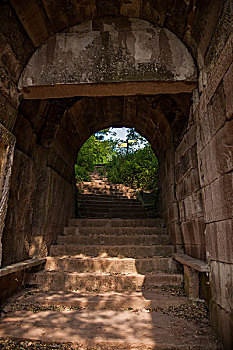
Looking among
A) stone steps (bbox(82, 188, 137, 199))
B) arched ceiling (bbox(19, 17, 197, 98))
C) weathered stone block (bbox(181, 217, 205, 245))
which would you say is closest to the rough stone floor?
weathered stone block (bbox(181, 217, 205, 245))

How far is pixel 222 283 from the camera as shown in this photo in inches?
80.4

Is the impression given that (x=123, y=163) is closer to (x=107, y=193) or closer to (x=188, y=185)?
(x=107, y=193)

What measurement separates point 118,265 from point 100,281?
17.7 inches

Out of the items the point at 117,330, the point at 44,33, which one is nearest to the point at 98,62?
the point at 44,33

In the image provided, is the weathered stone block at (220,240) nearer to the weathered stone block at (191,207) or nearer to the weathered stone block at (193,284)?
the weathered stone block at (191,207)

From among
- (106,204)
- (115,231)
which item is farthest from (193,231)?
(106,204)

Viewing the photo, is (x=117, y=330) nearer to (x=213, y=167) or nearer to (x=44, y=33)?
(x=213, y=167)

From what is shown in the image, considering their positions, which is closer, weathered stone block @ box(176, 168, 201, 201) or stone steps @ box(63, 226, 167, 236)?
weathered stone block @ box(176, 168, 201, 201)

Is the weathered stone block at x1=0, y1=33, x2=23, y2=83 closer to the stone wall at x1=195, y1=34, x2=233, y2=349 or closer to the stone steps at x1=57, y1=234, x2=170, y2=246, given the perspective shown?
the stone wall at x1=195, y1=34, x2=233, y2=349

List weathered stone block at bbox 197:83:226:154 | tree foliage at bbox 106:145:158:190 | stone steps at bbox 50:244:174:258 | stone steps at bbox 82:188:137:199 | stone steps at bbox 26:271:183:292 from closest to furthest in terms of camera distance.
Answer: weathered stone block at bbox 197:83:226:154, stone steps at bbox 26:271:183:292, stone steps at bbox 50:244:174:258, stone steps at bbox 82:188:137:199, tree foliage at bbox 106:145:158:190

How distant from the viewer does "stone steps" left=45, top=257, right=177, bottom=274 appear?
374cm

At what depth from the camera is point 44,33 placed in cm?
282

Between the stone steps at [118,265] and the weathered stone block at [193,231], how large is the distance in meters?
0.54

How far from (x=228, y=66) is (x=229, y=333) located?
7.19ft
